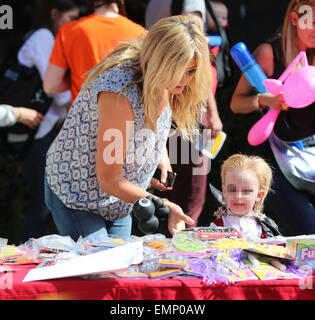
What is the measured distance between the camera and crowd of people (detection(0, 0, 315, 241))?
1787 mm

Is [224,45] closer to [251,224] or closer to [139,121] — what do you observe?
[251,224]

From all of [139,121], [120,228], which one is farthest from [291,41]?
[120,228]

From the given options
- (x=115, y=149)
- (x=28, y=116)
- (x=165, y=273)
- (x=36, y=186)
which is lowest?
(x=36, y=186)

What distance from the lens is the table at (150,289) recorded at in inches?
58.4

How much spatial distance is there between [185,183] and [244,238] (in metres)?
0.93

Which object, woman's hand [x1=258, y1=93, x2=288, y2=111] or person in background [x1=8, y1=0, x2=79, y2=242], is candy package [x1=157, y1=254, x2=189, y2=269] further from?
person in background [x1=8, y1=0, x2=79, y2=242]

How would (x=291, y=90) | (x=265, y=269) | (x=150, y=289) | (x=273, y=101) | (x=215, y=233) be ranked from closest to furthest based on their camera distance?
(x=150, y=289) → (x=265, y=269) → (x=215, y=233) → (x=291, y=90) → (x=273, y=101)

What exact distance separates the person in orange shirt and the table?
1258 mm

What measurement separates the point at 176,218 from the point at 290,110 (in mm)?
1024

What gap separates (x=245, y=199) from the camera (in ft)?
7.13

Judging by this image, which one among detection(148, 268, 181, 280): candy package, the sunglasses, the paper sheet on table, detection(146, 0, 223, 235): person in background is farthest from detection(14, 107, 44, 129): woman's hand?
detection(148, 268, 181, 280): candy package

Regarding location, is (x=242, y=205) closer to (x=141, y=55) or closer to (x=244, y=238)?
(x=244, y=238)

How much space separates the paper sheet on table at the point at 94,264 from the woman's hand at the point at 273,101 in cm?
114

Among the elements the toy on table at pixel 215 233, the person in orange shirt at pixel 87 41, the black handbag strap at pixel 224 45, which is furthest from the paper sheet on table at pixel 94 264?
the black handbag strap at pixel 224 45
